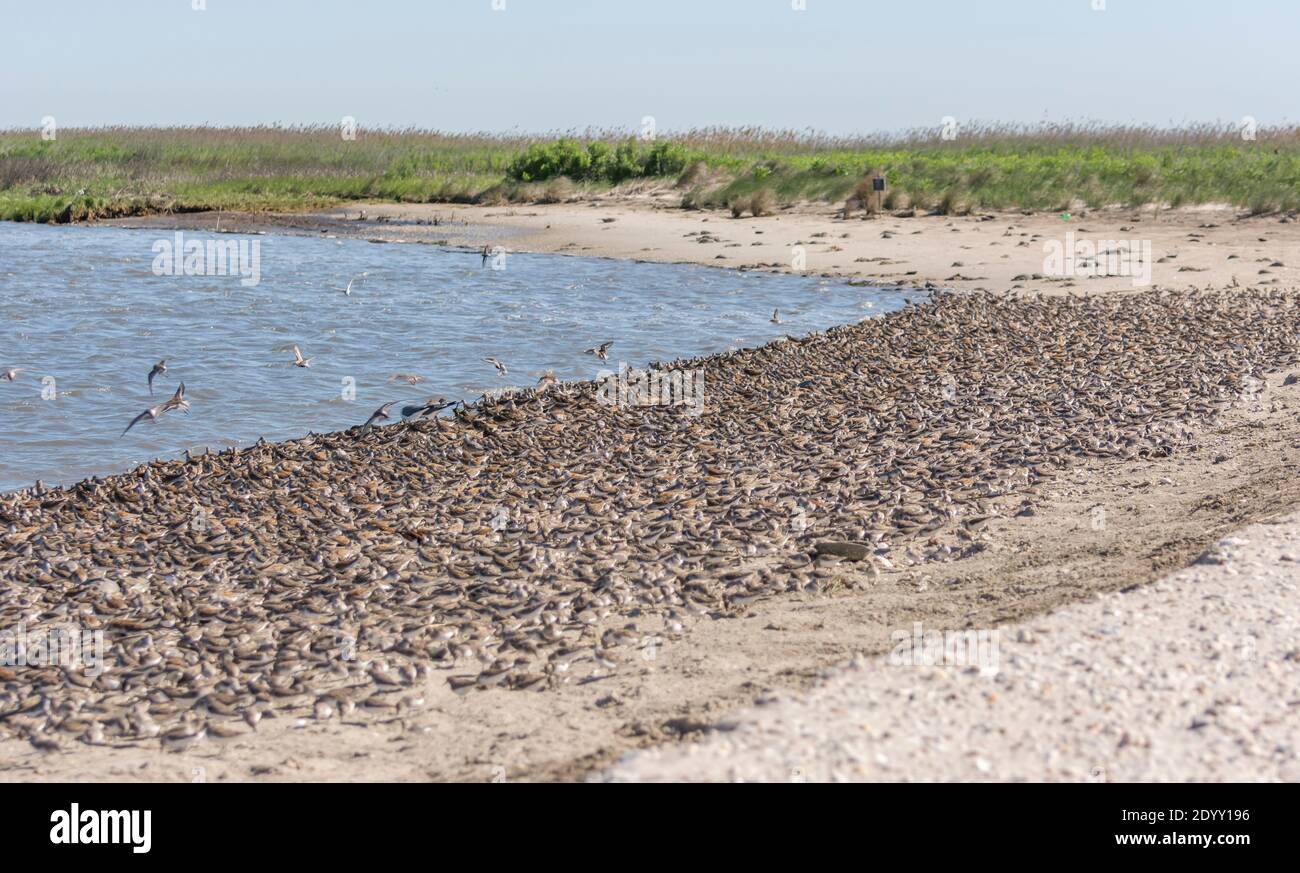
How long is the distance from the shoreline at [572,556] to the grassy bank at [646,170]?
18.8 metres

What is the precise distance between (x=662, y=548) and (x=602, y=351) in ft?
27.8

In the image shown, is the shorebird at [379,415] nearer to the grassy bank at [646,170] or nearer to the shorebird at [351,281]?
the shorebird at [351,281]

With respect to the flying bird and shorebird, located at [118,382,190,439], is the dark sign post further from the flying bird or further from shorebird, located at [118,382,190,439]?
shorebird, located at [118,382,190,439]

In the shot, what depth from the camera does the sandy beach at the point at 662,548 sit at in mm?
6031

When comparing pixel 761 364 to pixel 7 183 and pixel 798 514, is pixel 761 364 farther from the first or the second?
pixel 7 183

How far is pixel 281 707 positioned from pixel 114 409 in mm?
8853

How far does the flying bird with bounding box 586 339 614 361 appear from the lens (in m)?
16.9

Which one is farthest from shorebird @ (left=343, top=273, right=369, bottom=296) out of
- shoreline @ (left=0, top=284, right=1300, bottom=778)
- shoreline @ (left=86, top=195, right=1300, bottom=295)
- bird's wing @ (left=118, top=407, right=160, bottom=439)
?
shoreline @ (left=0, top=284, right=1300, bottom=778)

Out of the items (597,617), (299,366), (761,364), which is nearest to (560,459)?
(597,617)

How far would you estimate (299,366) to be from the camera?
660 inches

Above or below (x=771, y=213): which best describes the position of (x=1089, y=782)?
below

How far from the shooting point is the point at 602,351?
16.9 meters

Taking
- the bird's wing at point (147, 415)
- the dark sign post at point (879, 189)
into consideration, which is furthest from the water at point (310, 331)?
the dark sign post at point (879, 189)

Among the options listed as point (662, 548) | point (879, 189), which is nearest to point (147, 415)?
point (662, 548)
